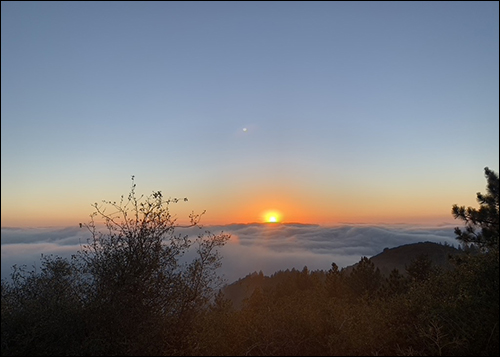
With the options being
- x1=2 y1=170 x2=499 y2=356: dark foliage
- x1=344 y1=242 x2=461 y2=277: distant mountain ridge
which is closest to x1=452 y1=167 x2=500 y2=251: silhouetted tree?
x1=2 y1=170 x2=499 y2=356: dark foliage

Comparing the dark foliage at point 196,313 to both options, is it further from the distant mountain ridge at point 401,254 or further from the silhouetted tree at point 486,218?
the distant mountain ridge at point 401,254

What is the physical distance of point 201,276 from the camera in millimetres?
10047

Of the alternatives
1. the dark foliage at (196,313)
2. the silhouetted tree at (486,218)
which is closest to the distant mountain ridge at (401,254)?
the silhouetted tree at (486,218)

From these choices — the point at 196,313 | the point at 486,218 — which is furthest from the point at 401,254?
the point at 196,313

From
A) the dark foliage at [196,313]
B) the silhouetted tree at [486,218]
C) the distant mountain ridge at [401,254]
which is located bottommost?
the distant mountain ridge at [401,254]

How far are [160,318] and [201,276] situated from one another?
1.88 meters

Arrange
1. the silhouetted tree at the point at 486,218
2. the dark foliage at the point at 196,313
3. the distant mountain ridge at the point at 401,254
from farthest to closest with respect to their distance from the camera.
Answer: the distant mountain ridge at the point at 401,254 < the silhouetted tree at the point at 486,218 < the dark foliage at the point at 196,313

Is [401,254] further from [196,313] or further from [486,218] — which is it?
[196,313]

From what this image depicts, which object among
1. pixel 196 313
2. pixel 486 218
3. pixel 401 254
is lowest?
pixel 401 254

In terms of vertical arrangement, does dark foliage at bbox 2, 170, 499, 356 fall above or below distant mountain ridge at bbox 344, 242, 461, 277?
above

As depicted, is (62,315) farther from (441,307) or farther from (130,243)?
(441,307)

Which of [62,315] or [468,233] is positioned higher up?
[468,233]

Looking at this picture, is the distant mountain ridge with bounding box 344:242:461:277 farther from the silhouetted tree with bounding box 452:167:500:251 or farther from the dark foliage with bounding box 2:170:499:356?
the dark foliage with bounding box 2:170:499:356

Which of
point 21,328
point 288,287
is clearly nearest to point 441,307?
point 21,328
